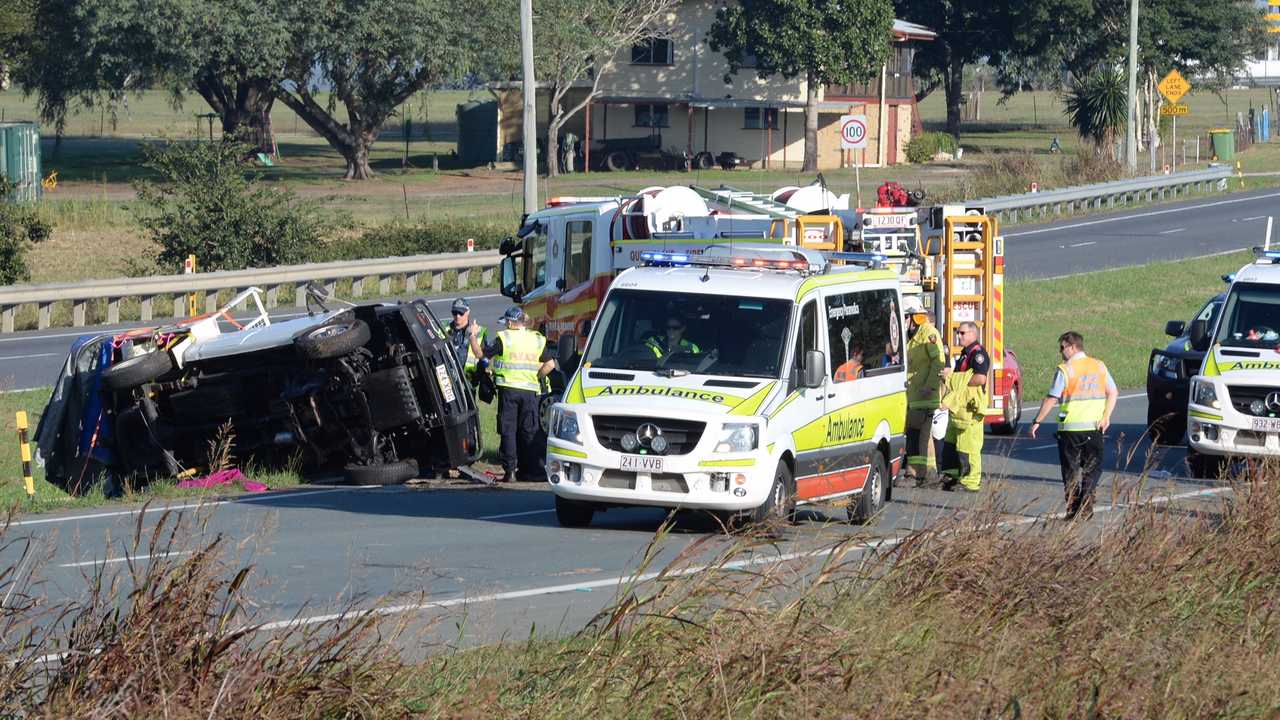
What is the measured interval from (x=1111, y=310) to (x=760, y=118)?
40.3 meters

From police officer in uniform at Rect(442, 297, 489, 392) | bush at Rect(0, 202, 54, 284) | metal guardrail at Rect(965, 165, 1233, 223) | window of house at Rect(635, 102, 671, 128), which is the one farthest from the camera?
window of house at Rect(635, 102, 671, 128)

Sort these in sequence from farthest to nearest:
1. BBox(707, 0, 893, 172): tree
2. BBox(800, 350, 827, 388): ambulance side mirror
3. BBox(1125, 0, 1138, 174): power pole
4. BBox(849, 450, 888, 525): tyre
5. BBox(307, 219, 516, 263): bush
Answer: BBox(707, 0, 893, 172): tree, BBox(1125, 0, 1138, 174): power pole, BBox(307, 219, 516, 263): bush, BBox(849, 450, 888, 525): tyre, BBox(800, 350, 827, 388): ambulance side mirror

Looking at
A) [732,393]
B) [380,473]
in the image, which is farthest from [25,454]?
[732,393]

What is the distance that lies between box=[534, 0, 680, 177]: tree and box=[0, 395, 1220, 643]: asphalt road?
164 feet

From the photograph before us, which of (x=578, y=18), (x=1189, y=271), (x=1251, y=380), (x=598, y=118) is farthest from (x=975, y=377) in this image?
(x=598, y=118)

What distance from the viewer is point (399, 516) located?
14492mm

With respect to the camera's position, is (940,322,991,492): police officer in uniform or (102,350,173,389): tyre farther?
(940,322,991,492): police officer in uniform

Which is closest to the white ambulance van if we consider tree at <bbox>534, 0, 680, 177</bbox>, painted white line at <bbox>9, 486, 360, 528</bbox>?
painted white line at <bbox>9, 486, 360, 528</bbox>

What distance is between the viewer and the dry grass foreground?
20.6 ft

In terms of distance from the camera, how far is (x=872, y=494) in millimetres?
14523

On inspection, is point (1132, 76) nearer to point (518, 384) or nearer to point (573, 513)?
point (518, 384)

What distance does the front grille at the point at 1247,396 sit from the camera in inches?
658

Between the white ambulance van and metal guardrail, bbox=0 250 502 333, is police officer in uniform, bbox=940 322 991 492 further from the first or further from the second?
metal guardrail, bbox=0 250 502 333

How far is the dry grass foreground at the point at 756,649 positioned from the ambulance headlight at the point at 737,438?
12.4ft
